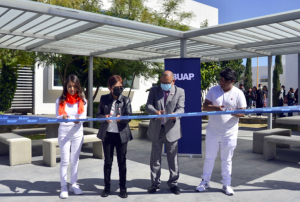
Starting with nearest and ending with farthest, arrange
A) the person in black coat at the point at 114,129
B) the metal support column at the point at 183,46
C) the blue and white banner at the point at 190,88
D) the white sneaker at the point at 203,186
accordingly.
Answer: the person in black coat at the point at 114,129
the white sneaker at the point at 203,186
the blue and white banner at the point at 190,88
the metal support column at the point at 183,46

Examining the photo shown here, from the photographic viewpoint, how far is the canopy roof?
5258mm

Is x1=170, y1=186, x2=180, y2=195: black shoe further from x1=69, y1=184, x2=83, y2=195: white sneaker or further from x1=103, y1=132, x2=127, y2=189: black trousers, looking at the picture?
x1=69, y1=184, x2=83, y2=195: white sneaker

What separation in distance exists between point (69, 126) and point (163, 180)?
2.00 metres

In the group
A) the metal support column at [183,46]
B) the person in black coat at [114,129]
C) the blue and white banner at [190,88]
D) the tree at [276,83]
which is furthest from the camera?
the tree at [276,83]

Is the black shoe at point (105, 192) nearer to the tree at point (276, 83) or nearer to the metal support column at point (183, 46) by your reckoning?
the metal support column at point (183, 46)

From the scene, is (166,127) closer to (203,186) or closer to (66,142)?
(203,186)

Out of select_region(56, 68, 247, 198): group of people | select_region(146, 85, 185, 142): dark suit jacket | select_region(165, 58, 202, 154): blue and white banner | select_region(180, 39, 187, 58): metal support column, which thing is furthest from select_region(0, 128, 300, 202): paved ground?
select_region(180, 39, 187, 58): metal support column

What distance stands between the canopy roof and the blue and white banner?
668 mm

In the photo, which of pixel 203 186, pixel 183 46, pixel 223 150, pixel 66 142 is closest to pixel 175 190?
pixel 203 186

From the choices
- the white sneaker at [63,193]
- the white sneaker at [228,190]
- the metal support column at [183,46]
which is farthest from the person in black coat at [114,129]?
the metal support column at [183,46]

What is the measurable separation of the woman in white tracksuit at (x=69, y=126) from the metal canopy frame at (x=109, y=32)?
5.33 feet

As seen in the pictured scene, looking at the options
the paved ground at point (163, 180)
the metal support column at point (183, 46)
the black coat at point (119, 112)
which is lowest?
the paved ground at point (163, 180)

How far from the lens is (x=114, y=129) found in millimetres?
4172

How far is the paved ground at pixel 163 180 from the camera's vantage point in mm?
4305
